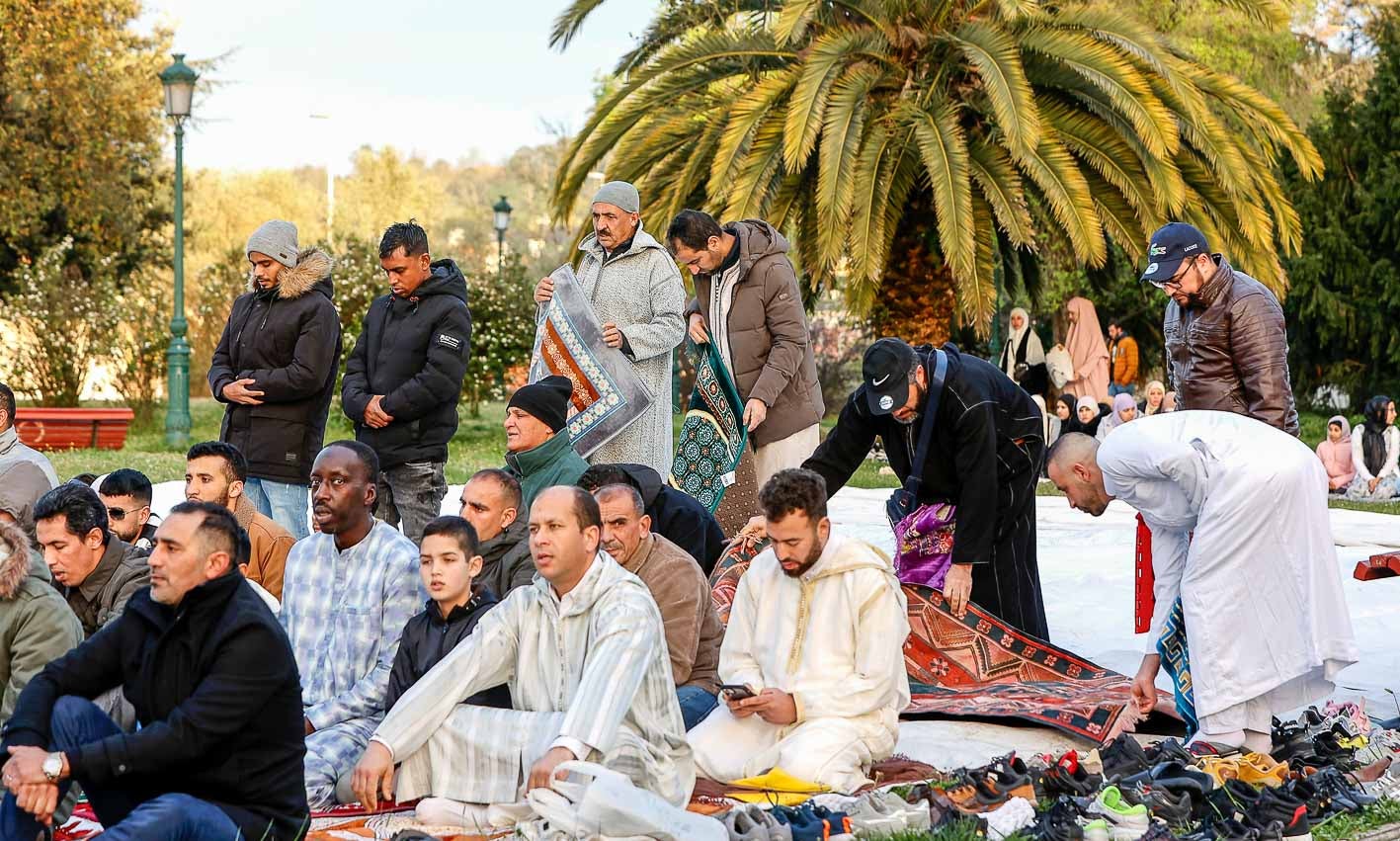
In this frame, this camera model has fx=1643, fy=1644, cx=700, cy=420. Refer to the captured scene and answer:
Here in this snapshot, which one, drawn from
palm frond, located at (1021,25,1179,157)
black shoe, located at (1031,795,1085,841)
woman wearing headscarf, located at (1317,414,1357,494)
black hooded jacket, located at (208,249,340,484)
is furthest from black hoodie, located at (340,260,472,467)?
woman wearing headscarf, located at (1317,414,1357,494)

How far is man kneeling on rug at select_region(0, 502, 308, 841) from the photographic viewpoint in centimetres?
401

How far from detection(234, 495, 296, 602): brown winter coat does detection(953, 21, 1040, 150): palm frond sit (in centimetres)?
821

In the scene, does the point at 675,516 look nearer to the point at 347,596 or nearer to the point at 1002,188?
the point at 347,596

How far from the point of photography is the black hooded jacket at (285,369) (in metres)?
7.45

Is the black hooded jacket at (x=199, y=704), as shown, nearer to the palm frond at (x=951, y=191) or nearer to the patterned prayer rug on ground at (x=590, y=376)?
the patterned prayer rug on ground at (x=590, y=376)

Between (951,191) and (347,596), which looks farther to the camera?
(951,191)

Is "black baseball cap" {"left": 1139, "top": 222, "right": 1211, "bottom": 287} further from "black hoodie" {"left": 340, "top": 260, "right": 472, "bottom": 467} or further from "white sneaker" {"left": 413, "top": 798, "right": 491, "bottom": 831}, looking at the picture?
"white sneaker" {"left": 413, "top": 798, "right": 491, "bottom": 831}

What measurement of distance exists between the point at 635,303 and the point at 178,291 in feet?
38.3

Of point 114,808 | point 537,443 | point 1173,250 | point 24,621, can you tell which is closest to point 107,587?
point 24,621

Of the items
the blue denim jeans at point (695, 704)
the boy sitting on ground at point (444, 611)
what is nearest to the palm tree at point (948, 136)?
the blue denim jeans at point (695, 704)

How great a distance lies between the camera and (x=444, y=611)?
5.31 metres

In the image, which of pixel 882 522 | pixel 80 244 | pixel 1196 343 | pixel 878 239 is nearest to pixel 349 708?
pixel 1196 343

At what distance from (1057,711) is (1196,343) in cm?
163

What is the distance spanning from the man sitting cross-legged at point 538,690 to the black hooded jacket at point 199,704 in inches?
22.5
